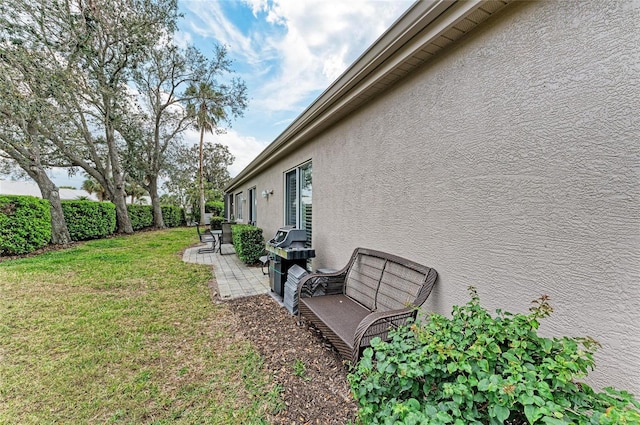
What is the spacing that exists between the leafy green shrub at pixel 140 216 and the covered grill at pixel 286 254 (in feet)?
50.7

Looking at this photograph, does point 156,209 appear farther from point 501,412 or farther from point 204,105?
point 501,412

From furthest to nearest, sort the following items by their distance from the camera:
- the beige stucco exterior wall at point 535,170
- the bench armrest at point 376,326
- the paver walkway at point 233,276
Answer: the paver walkway at point 233,276 < the bench armrest at point 376,326 < the beige stucco exterior wall at point 535,170

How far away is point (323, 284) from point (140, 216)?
1780 cm

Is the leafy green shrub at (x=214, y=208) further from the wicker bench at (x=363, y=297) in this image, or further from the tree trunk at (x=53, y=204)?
the wicker bench at (x=363, y=297)

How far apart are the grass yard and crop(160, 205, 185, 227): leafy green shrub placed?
51.6 ft

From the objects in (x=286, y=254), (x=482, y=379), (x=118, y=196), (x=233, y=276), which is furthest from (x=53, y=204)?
(x=482, y=379)

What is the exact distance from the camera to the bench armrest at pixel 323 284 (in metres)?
3.49

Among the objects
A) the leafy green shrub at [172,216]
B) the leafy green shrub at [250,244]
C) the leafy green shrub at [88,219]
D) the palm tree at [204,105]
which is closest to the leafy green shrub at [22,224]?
the leafy green shrub at [88,219]

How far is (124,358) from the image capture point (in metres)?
2.81

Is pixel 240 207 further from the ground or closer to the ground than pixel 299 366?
further from the ground

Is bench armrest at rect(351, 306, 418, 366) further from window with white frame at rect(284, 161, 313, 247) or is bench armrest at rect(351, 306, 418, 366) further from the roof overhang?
window with white frame at rect(284, 161, 313, 247)

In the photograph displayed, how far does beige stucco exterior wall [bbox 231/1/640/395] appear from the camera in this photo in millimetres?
1465

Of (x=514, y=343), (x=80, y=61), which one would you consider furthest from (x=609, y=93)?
(x=80, y=61)

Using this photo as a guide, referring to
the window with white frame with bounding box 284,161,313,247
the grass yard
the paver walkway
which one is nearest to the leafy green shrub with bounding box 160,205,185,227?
the paver walkway
